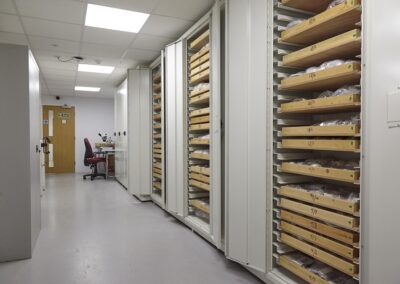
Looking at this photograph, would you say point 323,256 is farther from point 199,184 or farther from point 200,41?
point 200,41

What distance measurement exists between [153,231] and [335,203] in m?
2.61

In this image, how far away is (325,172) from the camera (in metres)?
1.82

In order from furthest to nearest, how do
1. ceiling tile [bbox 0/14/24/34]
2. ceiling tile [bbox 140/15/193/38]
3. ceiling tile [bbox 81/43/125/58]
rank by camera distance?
1. ceiling tile [bbox 81/43/125/58]
2. ceiling tile [bbox 140/15/193/38]
3. ceiling tile [bbox 0/14/24/34]

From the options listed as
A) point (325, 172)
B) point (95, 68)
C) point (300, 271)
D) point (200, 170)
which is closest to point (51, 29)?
point (95, 68)

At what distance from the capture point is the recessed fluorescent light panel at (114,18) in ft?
11.0

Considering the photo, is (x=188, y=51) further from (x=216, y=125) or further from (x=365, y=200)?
(x=365, y=200)

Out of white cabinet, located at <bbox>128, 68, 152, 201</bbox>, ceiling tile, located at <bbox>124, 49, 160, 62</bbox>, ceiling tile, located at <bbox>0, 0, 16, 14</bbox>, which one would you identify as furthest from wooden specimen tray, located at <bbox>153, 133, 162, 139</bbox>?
ceiling tile, located at <bbox>0, 0, 16, 14</bbox>

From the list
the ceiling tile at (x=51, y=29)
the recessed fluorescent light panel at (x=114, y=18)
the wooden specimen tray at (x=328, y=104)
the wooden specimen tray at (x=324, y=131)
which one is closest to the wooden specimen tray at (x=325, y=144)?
the wooden specimen tray at (x=324, y=131)

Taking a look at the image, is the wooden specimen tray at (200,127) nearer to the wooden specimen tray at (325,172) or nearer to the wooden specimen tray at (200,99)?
the wooden specimen tray at (200,99)

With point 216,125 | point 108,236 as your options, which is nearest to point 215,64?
point 216,125

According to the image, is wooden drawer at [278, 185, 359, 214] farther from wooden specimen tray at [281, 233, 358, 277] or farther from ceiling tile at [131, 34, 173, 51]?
ceiling tile at [131, 34, 173, 51]

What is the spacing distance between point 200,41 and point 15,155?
7.90 feet

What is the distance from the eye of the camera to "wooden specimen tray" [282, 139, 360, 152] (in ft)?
5.34

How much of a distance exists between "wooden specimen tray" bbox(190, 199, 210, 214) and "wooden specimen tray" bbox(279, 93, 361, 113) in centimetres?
165
